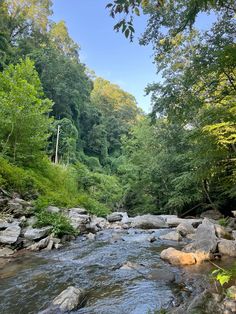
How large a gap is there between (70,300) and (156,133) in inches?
556

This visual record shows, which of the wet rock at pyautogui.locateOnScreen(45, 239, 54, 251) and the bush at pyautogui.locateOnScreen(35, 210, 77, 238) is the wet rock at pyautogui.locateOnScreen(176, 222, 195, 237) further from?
the wet rock at pyautogui.locateOnScreen(45, 239, 54, 251)

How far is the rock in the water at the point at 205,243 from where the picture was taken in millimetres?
5602

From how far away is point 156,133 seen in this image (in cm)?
1680

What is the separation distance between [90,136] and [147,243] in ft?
105

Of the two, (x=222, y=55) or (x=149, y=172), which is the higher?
(x=222, y=55)

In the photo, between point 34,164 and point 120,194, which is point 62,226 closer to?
point 34,164

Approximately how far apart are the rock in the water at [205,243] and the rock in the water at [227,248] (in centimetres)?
13

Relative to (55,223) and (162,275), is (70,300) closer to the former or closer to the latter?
(162,275)

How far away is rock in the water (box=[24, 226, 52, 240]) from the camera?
6.52m

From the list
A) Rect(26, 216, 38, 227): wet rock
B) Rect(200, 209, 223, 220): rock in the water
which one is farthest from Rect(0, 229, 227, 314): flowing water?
Rect(200, 209, 223, 220): rock in the water

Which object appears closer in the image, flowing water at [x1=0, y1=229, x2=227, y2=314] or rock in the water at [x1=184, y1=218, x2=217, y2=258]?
flowing water at [x1=0, y1=229, x2=227, y2=314]

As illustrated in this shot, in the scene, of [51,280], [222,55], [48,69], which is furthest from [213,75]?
[48,69]

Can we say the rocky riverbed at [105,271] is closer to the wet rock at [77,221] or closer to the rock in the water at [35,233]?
the rock in the water at [35,233]

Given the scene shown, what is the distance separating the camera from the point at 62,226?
7.42 meters
